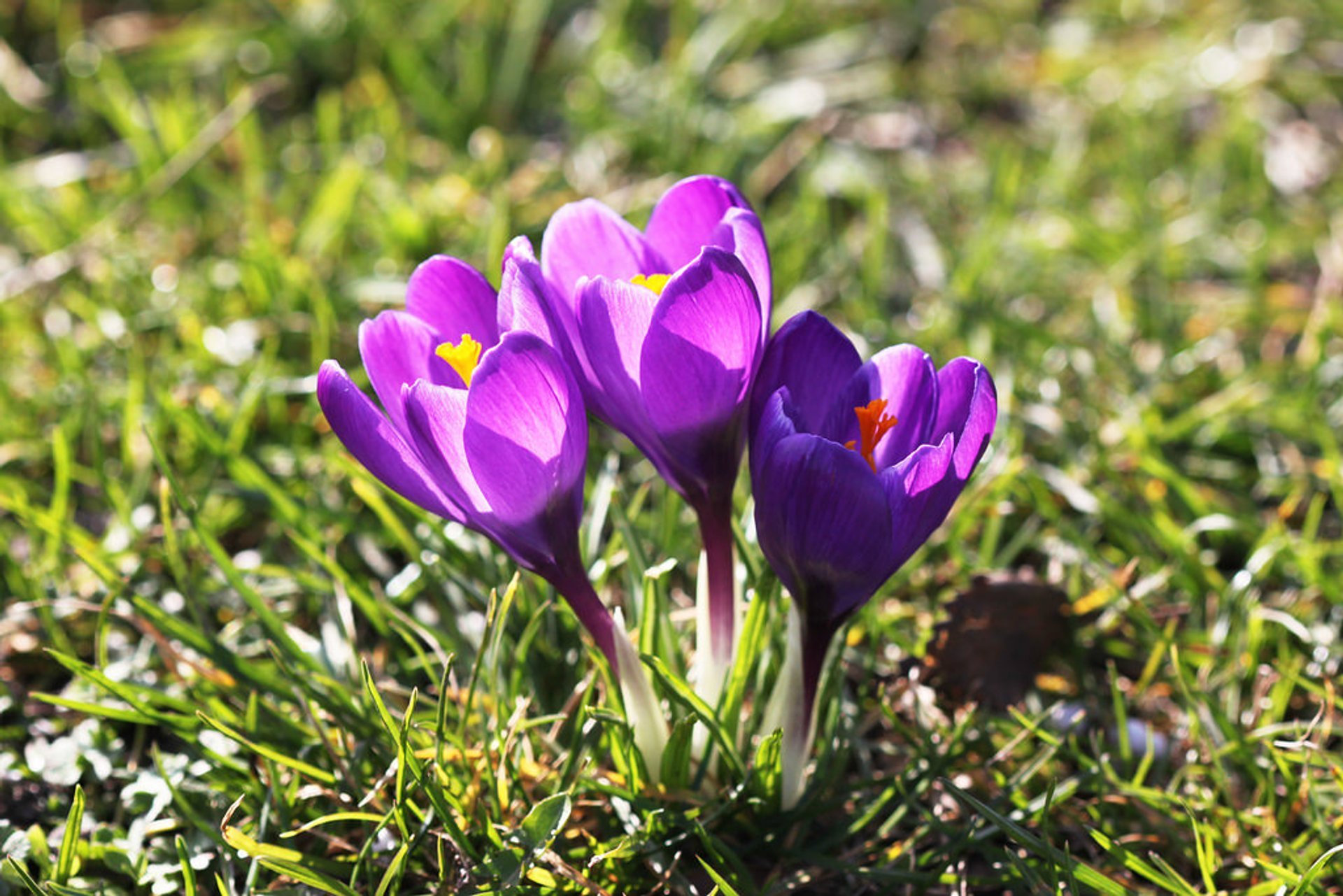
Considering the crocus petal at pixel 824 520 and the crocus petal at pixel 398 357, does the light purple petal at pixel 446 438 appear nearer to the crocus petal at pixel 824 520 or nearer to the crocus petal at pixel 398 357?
the crocus petal at pixel 398 357

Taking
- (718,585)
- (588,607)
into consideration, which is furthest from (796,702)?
(588,607)

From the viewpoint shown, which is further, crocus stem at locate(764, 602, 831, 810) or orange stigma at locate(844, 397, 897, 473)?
crocus stem at locate(764, 602, 831, 810)

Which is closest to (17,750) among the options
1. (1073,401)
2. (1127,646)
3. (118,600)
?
(118,600)

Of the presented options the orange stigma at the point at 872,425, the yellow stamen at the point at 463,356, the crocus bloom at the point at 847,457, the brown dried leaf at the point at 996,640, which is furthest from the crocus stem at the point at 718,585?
the brown dried leaf at the point at 996,640

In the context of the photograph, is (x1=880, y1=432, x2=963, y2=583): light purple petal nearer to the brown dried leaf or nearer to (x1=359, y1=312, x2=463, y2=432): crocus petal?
(x1=359, y1=312, x2=463, y2=432): crocus petal

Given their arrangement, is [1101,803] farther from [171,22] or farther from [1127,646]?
[171,22]

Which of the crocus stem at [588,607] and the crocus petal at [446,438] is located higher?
the crocus petal at [446,438]

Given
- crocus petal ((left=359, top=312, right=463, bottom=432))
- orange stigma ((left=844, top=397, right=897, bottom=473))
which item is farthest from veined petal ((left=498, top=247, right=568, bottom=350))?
orange stigma ((left=844, top=397, right=897, bottom=473))
